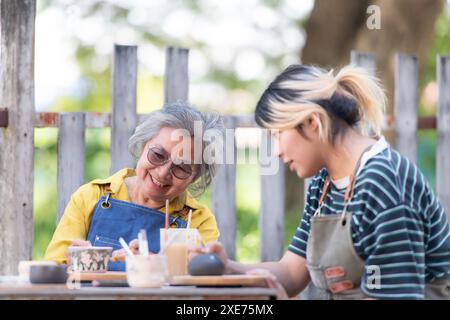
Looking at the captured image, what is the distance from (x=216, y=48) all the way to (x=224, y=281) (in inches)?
345

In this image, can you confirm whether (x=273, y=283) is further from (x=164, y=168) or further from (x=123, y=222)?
(x=123, y=222)

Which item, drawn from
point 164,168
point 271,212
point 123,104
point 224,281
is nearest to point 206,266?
point 224,281

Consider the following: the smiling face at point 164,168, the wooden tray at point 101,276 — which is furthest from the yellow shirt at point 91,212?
the wooden tray at point 101,276

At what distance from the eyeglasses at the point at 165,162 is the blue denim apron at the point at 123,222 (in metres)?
0.22

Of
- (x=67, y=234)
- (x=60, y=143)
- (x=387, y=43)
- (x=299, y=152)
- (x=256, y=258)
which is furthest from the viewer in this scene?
(x=387, y=43)

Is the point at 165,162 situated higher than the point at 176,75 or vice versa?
the point at 176,75

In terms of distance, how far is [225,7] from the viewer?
1140 centimetres

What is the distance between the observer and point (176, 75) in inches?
203

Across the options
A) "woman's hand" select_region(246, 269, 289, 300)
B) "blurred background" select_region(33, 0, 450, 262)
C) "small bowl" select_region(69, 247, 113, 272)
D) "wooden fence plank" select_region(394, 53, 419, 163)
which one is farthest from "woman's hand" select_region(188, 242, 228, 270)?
"blurred background" select_region(33, 0, 450, 262)

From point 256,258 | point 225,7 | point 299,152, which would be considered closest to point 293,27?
point 225,7

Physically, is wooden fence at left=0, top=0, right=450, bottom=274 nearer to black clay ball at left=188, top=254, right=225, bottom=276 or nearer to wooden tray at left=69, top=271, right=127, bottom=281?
wooden tray at left=69, top=271, right=127, bottom=281

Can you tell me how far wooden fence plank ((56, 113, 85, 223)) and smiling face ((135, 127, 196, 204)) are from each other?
3.30 feet

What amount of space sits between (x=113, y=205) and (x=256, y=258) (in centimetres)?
379
